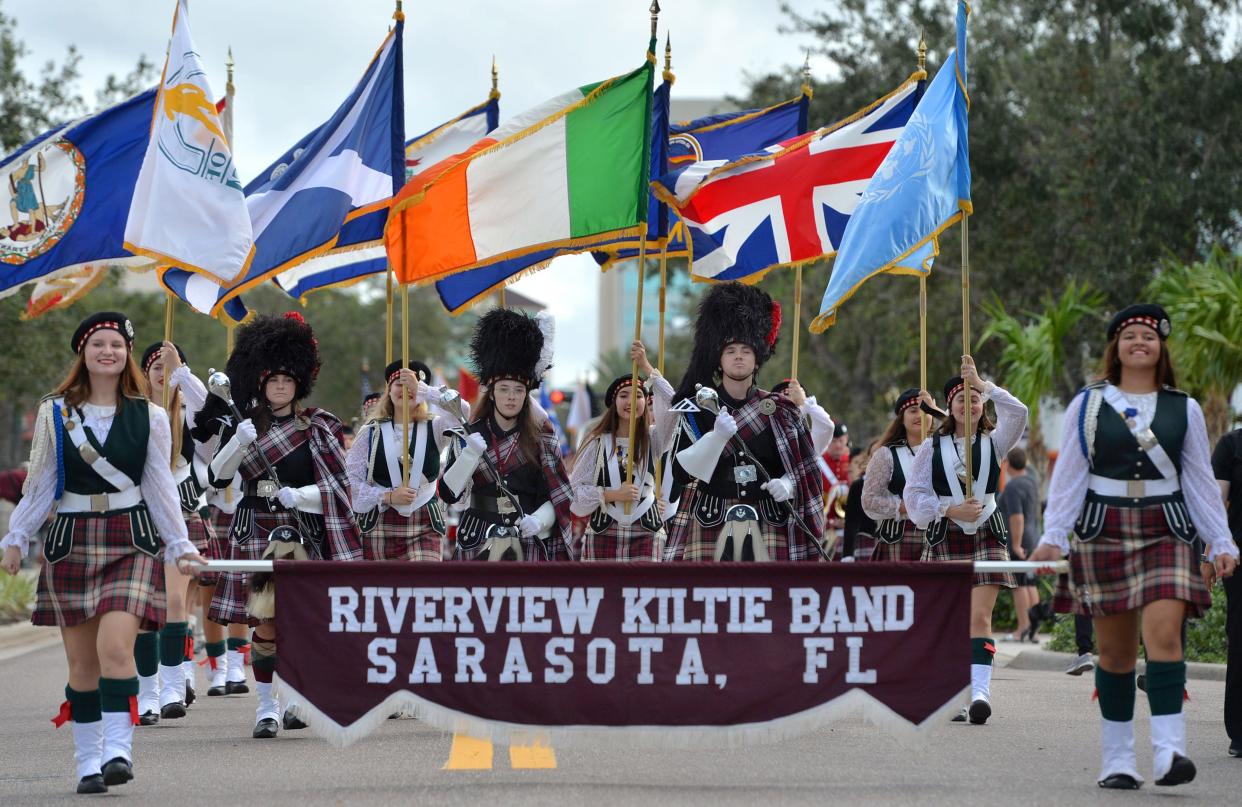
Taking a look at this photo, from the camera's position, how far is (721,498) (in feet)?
30.8

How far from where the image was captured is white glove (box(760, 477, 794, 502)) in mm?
9219

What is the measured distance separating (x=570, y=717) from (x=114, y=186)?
5.08m

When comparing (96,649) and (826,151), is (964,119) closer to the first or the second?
→ (826,151)

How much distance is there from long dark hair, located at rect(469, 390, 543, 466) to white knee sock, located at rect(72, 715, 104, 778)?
298cm

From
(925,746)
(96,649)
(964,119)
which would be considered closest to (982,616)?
(925,746)

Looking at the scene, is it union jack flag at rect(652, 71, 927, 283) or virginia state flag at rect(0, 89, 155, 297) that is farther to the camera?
union jack flag at rect(652, 71, 927, 283)

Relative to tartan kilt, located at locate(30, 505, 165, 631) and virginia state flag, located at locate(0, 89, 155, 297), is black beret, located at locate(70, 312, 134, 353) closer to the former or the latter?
tartan kilt, located at locate(30, 505, 165, 631)

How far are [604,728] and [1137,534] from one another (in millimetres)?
2249

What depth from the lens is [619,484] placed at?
11.5m

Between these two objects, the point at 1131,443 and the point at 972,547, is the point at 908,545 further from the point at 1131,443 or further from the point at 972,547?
the point at 1131,443

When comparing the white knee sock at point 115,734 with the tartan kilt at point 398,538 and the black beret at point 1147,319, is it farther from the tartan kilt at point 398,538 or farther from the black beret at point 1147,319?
the black beret at point 1147,319

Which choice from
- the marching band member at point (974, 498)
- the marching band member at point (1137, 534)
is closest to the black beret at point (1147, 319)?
the marching band member at point (1137, 534)

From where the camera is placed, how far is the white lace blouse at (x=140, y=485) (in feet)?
25.4

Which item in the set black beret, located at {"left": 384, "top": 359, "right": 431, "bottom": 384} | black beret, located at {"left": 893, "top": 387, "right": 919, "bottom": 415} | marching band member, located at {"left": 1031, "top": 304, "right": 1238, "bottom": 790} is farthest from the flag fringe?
black beret, located at {"left": 893, "top": 387, "right": 919, "bottom": 415}
